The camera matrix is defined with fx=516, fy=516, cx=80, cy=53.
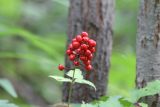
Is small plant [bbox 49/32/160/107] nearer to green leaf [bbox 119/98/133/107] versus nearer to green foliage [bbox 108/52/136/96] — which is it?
green leaf [bbox 119/98/133/107]

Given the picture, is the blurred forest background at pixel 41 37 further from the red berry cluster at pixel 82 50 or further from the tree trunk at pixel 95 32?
the red berry cluster at pixel 82 50

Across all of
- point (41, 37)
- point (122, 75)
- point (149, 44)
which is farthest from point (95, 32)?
point (41, 37)

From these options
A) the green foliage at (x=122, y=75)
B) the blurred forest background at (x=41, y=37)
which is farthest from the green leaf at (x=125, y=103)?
the blurred forest background at (x=41, y=37)

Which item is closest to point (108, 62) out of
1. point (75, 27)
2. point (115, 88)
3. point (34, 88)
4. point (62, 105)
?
point (75, 27)

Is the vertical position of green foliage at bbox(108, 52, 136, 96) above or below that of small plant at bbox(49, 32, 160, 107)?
above

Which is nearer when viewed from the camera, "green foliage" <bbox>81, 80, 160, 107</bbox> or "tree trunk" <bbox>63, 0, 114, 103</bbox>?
"green foliage" <bbox>81, 80, 160, 107</bbox>

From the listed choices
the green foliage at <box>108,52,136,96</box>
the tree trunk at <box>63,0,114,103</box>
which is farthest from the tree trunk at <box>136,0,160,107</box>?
the green foliage at <box>108,52,136,96</box>

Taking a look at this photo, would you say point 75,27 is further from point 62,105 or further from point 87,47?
point 87,47
